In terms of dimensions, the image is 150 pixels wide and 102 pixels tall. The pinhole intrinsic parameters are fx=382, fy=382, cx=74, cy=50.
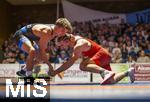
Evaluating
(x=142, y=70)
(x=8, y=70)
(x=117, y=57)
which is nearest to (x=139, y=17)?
(x=117, y=57)

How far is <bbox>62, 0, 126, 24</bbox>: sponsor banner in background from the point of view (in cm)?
1394

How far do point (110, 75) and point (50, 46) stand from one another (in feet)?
22.7

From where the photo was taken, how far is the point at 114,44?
1133 cm

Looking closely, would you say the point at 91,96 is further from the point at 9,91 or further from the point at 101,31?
the point at 101,31

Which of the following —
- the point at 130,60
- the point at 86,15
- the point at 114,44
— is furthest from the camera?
the point at 86,15

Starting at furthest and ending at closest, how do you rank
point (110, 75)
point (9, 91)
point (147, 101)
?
point (110, 75)
point (9, 91)
point (147, 101)

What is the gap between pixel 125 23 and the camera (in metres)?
13.1

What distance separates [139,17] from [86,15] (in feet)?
6.54

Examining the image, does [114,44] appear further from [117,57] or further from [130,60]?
[130,60]

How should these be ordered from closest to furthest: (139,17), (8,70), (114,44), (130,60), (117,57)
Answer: (130,60) → (117,57) → (8,70) → (114,44) → (139,17)

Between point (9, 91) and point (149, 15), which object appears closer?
point (9, 91)

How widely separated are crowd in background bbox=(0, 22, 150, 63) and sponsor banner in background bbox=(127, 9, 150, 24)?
0.52m

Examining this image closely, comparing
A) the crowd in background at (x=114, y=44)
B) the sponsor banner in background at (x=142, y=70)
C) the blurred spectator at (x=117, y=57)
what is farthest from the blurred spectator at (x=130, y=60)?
the sponsor banner in background at (x=142, y=70)

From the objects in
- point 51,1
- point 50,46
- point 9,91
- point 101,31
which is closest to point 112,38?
point 101,31
